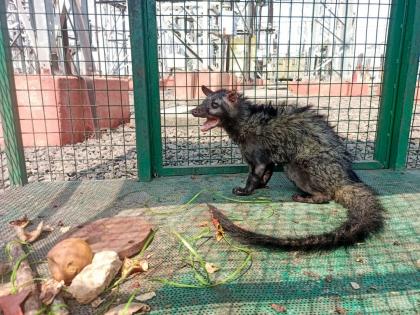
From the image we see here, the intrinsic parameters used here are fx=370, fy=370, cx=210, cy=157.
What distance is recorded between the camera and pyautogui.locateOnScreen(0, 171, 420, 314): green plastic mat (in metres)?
2.05

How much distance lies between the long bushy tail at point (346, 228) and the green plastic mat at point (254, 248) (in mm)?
65

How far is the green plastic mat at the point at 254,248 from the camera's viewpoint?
2.05 metres

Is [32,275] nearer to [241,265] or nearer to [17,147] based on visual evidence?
[241,265]

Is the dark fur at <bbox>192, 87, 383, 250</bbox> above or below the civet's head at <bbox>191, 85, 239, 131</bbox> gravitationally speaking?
below

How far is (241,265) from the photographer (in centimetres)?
237

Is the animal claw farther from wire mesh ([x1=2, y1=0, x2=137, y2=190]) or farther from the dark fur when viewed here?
wire mesh ([x1=2, y1=0, x2=137, y2=190])

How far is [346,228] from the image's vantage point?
2.70 m

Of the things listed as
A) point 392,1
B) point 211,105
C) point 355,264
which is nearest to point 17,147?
point 211,105

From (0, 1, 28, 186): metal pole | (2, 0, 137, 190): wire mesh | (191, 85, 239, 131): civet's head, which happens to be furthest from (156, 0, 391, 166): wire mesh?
(0, 1, 28, 186): metal pole

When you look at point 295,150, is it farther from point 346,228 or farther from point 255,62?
point 255,62

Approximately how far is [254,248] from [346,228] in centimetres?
71

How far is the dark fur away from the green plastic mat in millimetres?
154

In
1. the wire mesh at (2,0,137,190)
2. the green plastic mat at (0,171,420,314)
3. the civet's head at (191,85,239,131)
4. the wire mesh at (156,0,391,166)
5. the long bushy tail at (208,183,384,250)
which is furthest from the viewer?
the wire mesh at (2,0,137,190)

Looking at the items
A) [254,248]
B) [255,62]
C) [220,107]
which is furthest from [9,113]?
[255,62]
